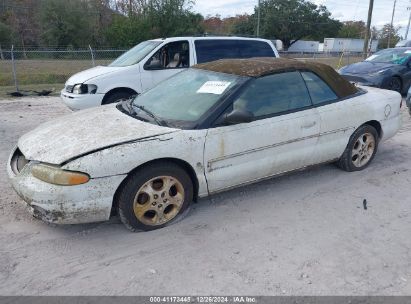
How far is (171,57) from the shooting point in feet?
24.4

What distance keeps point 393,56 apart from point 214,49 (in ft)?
21.7

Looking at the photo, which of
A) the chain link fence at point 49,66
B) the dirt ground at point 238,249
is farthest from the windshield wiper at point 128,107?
the chain link fence at point 49,66

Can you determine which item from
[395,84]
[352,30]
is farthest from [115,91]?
[352,30]

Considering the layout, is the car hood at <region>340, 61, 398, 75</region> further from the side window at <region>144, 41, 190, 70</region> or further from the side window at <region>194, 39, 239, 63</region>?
the side window at <region>144, 41, 190, 70</region>

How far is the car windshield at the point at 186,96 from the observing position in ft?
11.5

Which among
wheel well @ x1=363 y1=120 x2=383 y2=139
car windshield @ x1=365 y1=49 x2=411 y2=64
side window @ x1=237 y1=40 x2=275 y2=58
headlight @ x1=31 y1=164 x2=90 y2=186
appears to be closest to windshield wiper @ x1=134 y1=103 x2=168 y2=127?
headlight @ x1=31 y1=164 x2=90 y2=186

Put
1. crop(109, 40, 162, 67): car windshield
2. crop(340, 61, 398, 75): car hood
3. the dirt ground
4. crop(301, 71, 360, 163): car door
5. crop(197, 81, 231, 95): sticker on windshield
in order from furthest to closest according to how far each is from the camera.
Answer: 1. crop(340, 61, 398, 75): car hood
2. crop(109, 40, 162, 67): car windshield
3. crop(301, 71, 360, 163): car door
4. crop(197, 81, 231, 95): sticker on windshield
5. the dirt ground

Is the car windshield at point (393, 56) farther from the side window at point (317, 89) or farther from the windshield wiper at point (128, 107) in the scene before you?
the windshield wiper at point (128, 107)

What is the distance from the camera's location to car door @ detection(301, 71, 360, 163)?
410 cm

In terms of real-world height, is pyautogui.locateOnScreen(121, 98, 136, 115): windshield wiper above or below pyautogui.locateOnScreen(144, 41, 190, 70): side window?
below

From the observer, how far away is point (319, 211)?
3689mm

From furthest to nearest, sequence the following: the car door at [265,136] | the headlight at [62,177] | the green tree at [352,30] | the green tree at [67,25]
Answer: the green tree at [352,30] → the green tree at [67,25] → the car door at [265,136] → the headlight at [62,177]

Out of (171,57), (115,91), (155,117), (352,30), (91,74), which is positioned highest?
(352,30)

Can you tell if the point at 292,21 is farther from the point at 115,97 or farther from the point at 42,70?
the point at 115,97
